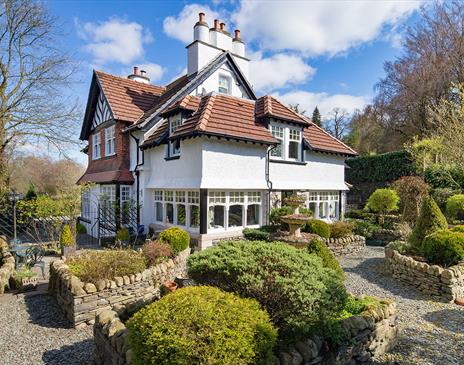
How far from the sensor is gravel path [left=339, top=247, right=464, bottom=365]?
536 centimetres

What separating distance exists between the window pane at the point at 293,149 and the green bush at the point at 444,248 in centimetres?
798

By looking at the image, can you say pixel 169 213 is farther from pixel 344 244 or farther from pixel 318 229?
pixel 344 244

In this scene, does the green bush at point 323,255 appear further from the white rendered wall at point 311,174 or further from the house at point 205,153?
the white rendered wall at point 311,174

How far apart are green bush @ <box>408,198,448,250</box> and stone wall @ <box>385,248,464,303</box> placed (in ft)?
5.06

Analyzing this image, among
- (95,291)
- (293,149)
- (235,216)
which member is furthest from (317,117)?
(95,291)

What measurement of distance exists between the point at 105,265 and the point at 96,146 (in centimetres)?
1535

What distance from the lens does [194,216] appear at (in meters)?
13.3

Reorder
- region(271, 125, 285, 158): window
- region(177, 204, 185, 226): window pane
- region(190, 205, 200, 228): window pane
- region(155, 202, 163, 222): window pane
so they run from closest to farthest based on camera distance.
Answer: region(190, 205, 200, 228): window pane
region(177, 204, 185, 226): window pane
region(271, 125, 285, 158): window
region(155, 202, 163, 222): window pane

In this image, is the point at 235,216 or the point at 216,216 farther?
the point at 235,216

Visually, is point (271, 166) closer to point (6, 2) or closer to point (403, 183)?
point (403, 183)

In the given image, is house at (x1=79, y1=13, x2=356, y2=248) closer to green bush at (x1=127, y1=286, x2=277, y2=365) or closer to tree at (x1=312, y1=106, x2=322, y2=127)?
green bush at (x1=127, y1=286, x2=277, y2=365)

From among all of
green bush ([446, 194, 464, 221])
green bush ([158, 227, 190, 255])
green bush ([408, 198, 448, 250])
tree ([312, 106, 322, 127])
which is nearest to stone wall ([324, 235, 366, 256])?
green bush ([408, 198, 448, 250])

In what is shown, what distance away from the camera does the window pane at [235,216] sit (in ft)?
45.1

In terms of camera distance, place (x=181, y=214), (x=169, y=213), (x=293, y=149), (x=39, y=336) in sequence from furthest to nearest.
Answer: (x=293, y=149)
(x=169, y=213)
(x=181, y=214)
(x=39, y=336)
